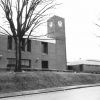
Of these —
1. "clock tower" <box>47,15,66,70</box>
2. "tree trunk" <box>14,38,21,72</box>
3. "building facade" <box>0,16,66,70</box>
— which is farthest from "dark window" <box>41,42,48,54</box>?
"tree trunk" <box>14,38,21,72</box>

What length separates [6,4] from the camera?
24500 millimetres

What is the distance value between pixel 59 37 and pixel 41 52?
7.37 m

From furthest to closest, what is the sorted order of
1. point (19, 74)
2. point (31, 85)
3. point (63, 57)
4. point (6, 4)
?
point (63, 57), point (6, 4), point (19, 74), point (31, 85)

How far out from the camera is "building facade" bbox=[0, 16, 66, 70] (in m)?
33.1

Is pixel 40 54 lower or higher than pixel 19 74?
higher

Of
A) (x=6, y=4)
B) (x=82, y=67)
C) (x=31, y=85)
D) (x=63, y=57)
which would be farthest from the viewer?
(x=82, y=67)

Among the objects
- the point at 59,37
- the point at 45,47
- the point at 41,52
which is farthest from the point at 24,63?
the point at 59,37

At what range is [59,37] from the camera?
44.4 meters

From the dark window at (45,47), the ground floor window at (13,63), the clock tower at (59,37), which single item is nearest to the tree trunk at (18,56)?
the ground floor window at (13,63)

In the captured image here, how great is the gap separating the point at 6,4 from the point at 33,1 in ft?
11.3

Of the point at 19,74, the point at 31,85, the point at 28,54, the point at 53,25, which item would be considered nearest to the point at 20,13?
the point at 19,74

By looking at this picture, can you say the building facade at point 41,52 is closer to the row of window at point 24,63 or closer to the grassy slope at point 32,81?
the row of window at point 24,63

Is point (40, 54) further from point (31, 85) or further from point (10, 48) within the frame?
point (31, 85)

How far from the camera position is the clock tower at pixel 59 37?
42.8 m
